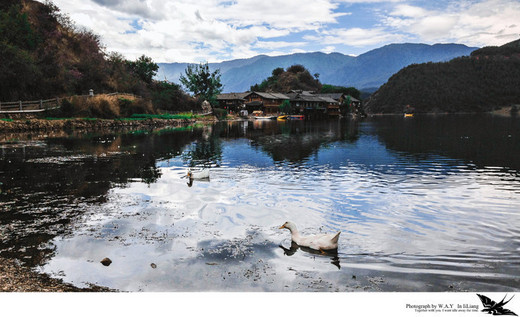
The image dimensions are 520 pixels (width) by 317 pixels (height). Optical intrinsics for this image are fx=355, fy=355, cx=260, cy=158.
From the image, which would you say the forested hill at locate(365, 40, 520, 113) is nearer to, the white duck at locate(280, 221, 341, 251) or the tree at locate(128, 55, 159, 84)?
the tree at locate(128, 55, 159, 84)

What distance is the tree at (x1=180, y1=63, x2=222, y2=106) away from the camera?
110m

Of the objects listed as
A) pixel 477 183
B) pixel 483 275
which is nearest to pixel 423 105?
pixel 477 183

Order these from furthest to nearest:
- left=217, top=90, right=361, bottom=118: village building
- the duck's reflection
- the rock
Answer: left=217, top=90, right=361, bottom=118: village building < the duck's reflection < the rock

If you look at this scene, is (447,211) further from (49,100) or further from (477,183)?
(49,100)

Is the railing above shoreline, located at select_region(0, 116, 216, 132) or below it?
above

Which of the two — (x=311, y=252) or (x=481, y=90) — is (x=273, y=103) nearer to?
(x=481, y=90)

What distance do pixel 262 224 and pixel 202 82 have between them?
104297mm

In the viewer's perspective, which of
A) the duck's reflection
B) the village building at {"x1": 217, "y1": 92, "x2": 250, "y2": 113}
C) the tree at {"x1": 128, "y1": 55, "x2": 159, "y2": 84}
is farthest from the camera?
the village building at {"x1": 217, "y1": 92, "x2": 250, "y2": 113}

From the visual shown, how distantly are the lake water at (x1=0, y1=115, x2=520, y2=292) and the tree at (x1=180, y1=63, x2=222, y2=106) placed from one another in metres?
89.4

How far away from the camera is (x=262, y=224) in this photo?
39.0ft
